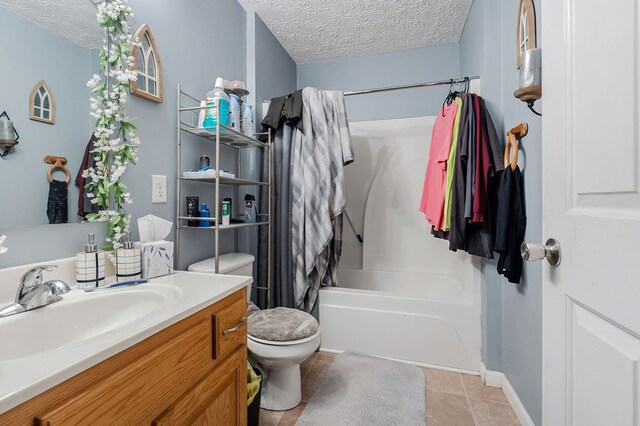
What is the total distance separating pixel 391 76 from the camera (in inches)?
109

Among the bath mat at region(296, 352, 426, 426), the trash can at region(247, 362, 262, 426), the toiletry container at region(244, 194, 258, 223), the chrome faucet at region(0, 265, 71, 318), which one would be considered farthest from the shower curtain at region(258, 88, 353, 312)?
the chrome faucet at region(0, 265, 71, 318)

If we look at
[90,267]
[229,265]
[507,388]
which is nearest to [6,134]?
[90,267]

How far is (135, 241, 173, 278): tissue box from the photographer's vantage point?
3.74 ft

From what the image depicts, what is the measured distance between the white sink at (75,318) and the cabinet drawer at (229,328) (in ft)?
0.55

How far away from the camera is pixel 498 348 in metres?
1.76

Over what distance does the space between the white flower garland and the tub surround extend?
23 centimetres

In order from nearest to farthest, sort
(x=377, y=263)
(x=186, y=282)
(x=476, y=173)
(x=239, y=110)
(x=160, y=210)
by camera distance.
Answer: (x=186, y=282) < (x=160, y=210) < (x=476, y=173) < (x=239, y=110) < (x=377, y=263)

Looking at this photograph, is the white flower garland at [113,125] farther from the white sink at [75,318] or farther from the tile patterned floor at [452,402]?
the tile patterned floor at [452,402]

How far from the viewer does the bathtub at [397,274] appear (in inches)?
75.7

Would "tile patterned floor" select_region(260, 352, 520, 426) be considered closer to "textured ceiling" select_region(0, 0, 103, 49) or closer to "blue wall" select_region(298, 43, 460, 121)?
"textured ceiling" select_region(0, 0, 103, 49)

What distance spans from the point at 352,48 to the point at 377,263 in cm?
196

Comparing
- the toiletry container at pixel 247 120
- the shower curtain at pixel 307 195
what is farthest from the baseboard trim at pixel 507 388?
the toiletry container at pixel 247 120

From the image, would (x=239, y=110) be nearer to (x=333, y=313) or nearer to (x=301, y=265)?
(x=301, y=265)

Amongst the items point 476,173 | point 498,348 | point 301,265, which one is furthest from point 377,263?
point 476,173
